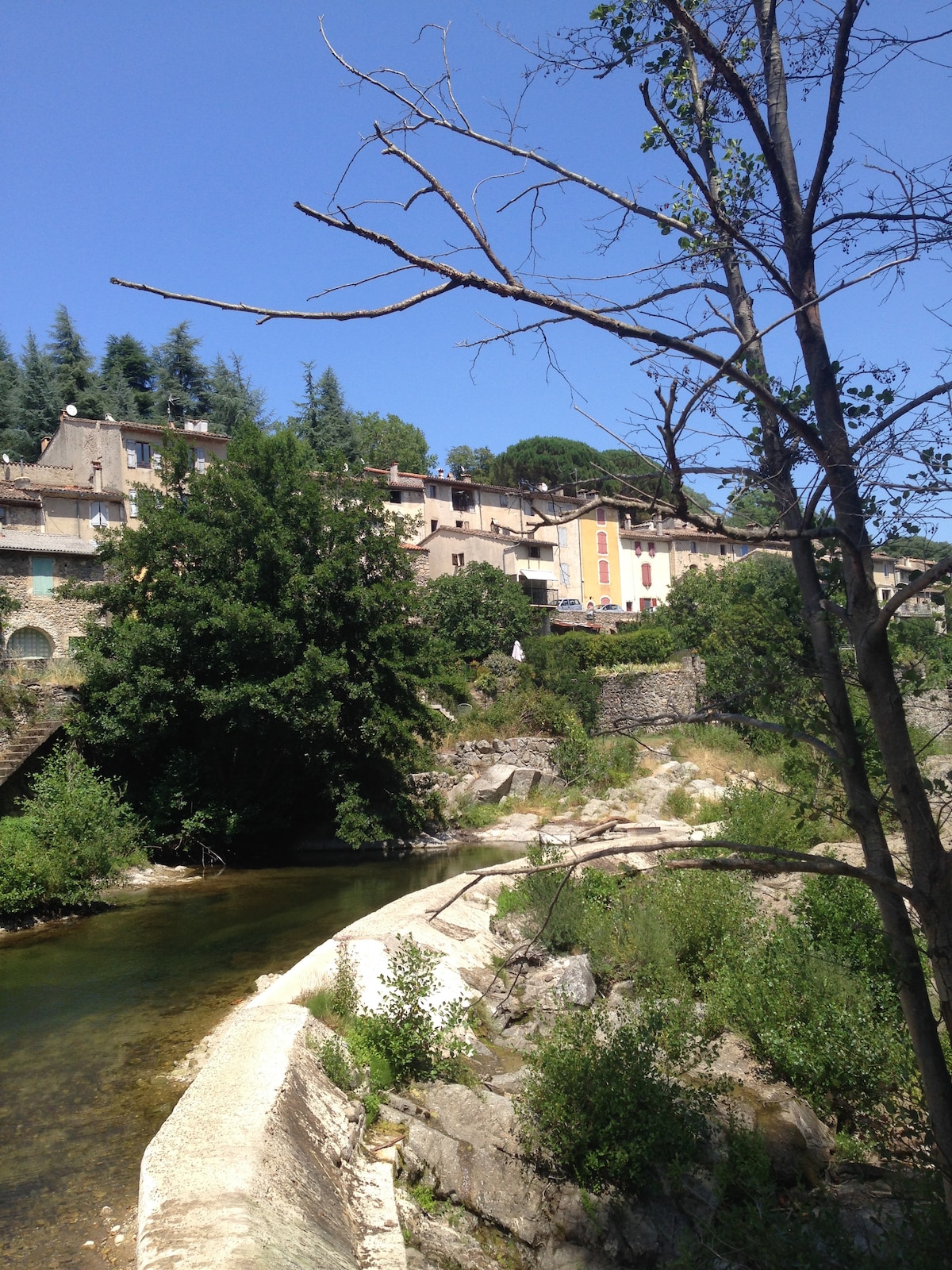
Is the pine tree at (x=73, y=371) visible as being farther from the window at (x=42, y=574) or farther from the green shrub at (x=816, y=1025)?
the green shrub at (x=816, y=1025)

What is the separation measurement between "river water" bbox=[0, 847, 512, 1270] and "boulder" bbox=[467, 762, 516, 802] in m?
7.17

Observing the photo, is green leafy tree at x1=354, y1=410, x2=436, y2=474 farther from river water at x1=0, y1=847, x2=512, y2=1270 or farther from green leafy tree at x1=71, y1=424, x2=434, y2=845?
river water at x1=0, y1=847, x2=512, y2=1270

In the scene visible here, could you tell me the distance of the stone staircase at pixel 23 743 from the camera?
1836 cm

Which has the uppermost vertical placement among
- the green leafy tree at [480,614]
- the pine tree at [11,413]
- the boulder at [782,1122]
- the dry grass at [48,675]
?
the pine tree at [11,413]

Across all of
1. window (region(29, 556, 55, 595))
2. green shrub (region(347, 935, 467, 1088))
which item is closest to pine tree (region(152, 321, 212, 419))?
window (region(29, 556, 55, 595))

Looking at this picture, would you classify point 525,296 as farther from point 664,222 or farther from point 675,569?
point 675,569

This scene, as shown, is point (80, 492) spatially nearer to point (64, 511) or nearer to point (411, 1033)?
point (64, 511)

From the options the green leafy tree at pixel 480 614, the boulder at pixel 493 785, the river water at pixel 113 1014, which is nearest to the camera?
the river water at pixel 113 1014

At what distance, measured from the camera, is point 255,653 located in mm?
19828

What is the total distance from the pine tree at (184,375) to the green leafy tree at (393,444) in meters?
9.23

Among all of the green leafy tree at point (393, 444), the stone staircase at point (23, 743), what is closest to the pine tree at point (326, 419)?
Answer: the green leafy tree at point (393, 444)

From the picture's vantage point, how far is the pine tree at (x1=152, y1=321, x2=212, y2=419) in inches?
2067

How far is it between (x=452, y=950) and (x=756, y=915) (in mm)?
3007

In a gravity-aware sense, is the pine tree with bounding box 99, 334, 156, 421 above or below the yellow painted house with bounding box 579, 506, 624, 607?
above
